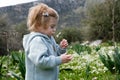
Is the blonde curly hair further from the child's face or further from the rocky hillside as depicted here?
the rocky hillside

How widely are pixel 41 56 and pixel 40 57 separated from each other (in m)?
0.01

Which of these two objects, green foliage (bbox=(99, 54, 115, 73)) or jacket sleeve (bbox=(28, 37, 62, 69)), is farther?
green foliage (bbox=(99, 54, 115, 73))

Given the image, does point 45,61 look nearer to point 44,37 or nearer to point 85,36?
point 44,37

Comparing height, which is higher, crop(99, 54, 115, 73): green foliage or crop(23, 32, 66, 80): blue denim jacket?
crop(23, 32, 66, 80): blue denim jacket

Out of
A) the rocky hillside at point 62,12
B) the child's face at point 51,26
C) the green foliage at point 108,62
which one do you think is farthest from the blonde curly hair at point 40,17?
the rocky hillside at point 62,12

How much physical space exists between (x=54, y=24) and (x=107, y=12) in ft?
88.0

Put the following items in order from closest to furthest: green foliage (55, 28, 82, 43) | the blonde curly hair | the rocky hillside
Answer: the blonde curly hair → green foliage (55, 28, 82, 43) → the rocky hillside

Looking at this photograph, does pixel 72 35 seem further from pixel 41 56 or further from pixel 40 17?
pixel 41 56

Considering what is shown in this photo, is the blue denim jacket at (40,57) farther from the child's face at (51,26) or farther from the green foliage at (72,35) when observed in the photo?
the green foliage at (72,35)

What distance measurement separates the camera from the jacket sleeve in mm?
2740

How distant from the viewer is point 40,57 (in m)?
2.74

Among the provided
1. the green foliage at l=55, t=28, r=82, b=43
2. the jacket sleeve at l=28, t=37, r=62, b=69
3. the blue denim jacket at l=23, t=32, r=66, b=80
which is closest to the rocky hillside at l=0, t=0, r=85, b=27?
the green foliage at l=55, t=28, r=82, b=43

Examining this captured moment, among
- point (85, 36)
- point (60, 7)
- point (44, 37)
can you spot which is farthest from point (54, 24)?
point (60, 7)

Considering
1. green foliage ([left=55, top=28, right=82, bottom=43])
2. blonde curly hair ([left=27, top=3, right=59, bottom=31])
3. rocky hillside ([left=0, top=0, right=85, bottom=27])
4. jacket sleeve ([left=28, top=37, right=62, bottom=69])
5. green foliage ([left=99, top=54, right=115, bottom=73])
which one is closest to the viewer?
jacket sleeve ([left=28, top=37, right=62, bottom=69])
